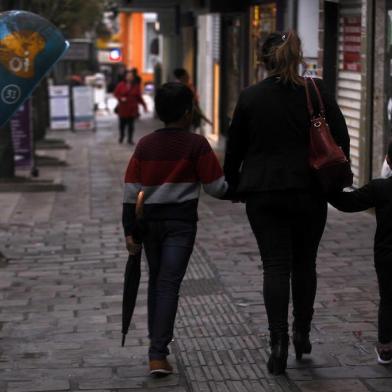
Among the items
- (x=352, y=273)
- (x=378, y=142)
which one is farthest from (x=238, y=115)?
(x=378, y=142)

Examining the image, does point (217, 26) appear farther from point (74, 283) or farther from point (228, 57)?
point (74, 283)

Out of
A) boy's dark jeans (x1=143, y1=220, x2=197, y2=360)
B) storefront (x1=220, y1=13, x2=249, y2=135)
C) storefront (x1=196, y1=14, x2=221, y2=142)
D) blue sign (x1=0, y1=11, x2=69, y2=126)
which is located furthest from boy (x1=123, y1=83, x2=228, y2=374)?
storefront (x1=196, y1=14, x2=221, y2=142)

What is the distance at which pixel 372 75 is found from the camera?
11.8 meters

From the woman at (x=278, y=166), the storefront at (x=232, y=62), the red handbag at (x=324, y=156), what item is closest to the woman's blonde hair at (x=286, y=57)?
the woman at (x=278, y=166)

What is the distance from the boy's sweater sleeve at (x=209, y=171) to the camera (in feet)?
18.1

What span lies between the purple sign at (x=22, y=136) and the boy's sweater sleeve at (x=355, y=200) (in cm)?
1133

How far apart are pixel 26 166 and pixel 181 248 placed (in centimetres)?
1156

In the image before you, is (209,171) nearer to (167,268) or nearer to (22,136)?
(167,268)

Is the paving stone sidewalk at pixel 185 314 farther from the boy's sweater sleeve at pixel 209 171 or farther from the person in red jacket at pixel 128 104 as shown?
the person in red jacket at pixel 128 104

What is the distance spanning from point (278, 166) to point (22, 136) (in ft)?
38.1

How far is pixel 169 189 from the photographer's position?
5.54m

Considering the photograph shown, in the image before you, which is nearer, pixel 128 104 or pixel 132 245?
pixel 132 245

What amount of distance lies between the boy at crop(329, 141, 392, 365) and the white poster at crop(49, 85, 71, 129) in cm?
2256

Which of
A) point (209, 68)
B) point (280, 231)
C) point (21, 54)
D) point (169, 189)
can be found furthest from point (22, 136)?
point (280, 231)
